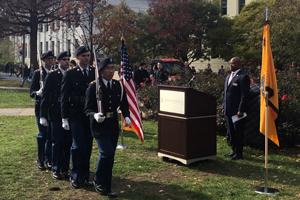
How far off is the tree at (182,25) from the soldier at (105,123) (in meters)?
32.2

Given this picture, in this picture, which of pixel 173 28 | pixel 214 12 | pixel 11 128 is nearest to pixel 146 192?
pixel 11 128

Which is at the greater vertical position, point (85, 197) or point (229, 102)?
point (229, 102)

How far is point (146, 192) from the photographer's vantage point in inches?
305

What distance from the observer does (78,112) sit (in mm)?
7855

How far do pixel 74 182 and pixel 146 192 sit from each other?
113cm

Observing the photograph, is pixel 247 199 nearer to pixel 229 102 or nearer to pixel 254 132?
pixel 229 102

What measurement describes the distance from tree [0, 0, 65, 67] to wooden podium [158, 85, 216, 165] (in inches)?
1255

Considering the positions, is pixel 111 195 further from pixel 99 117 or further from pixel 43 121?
pixel 43 121

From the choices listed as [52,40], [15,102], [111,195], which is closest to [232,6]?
[52,40]

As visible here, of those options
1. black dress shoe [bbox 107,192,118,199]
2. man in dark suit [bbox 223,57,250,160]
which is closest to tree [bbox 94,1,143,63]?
man in dark suit [bbox 223,57,250,160]

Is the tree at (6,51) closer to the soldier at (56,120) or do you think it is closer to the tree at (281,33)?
the tree at (281,33)

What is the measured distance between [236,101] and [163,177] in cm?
230

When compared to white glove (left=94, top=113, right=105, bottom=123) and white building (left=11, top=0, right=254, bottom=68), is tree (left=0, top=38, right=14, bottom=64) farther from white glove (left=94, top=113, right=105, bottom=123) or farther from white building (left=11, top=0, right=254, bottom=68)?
white glove (left=94, top=113, right=105, bottom=123)

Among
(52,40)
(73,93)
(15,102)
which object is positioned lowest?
(15,102)
